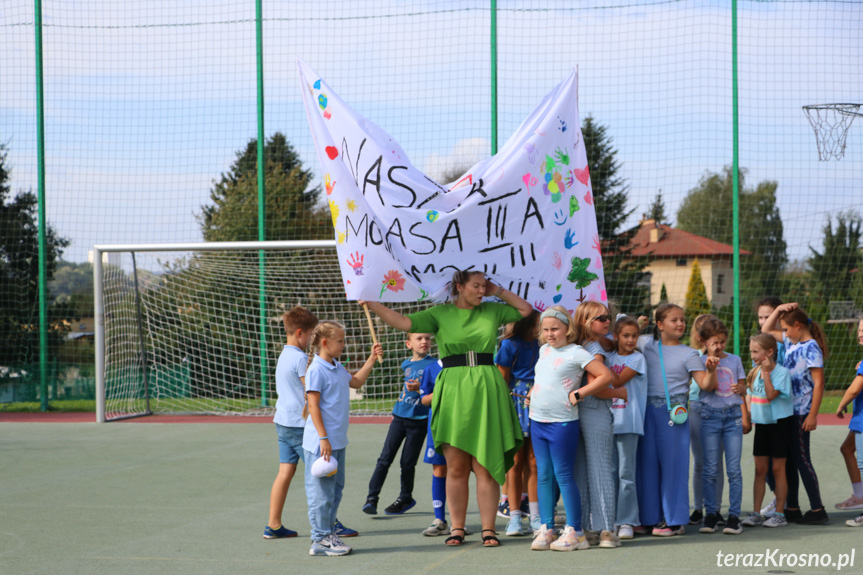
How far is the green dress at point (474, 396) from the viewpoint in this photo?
17.1 ft

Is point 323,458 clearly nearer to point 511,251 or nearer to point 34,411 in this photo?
point 511,251

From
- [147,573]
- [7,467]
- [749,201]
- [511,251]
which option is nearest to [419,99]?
[7,467]

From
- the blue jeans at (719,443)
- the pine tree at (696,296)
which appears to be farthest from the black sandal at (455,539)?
the pine tree at (696,296)

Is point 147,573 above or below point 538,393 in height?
below

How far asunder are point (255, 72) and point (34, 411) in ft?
21.8

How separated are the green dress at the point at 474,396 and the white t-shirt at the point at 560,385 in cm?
21

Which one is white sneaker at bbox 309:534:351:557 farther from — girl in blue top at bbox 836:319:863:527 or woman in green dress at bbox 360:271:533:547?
girl in blue top at bbox 836:319:863:527

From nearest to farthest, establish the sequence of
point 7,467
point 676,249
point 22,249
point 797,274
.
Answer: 1. point 7,467
2. point 22,249
3. point 797,274
4. point 676,249

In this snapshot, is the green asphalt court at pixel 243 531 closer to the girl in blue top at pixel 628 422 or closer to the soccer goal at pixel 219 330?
the girl in blue top at pixel 628 422

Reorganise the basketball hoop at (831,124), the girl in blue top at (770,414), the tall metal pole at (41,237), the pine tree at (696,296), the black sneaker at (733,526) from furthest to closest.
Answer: the pine tree at (696,296) < the tall metal pole at (41,237) < the basketball hoop at (831,124) < the girl in blue top at (770,414) < the black sneaker at (733,526)

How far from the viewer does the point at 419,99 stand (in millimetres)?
14359

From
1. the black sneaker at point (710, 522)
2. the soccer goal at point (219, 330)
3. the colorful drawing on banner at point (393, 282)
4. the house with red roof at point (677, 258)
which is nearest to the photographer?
the colorful drawing on banner at point (393, 282)

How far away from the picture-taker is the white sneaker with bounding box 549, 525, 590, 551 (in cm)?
510

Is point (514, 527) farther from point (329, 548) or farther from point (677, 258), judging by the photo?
point (677, 258)
